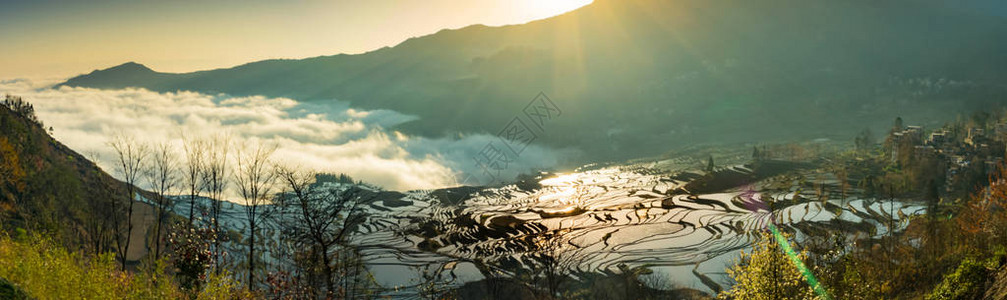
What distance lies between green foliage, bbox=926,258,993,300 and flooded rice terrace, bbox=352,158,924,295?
82.7 m

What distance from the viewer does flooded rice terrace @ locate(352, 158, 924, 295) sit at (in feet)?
421

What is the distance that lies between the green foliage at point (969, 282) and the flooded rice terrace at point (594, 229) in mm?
82704

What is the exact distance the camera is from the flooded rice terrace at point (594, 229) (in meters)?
128

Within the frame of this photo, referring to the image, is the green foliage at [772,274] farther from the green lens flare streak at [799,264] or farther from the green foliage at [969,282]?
the green foliage at [969,282]

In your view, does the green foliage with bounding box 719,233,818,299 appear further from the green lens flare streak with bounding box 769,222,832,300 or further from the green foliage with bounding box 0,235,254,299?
the green foliage with bounding box 0,235,254,299

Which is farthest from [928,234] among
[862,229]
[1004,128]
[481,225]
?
[1004,128]

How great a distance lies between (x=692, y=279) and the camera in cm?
12506

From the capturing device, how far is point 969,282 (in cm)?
2620

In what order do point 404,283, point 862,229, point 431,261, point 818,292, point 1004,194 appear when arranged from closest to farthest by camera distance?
1. point 818,292
2. point 1004,194
3. point 404,283
4. point 431,261
5. point 862,229

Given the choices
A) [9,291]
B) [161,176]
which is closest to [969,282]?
[9,291]

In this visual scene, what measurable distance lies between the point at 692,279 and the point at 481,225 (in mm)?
58853

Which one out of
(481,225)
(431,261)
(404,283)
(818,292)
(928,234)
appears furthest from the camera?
(481,225)

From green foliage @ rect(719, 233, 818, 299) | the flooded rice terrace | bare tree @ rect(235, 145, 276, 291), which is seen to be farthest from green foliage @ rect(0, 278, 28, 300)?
the flooded rice terrace

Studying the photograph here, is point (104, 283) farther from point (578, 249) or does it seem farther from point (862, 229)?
point (862, 229)
